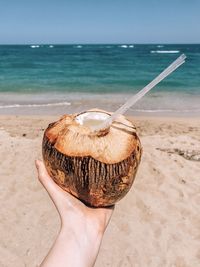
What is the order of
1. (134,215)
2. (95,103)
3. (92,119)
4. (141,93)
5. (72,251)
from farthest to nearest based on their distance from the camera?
(95,103) < (134,215) < (92,119) < (72,251) < (141,93)

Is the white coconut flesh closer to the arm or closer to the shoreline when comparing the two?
the arm

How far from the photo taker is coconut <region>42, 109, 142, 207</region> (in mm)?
1491

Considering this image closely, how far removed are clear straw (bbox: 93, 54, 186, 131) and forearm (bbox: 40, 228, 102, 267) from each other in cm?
45

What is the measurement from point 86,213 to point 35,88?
1367cm

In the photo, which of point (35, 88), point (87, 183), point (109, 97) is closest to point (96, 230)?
point (87, 183)

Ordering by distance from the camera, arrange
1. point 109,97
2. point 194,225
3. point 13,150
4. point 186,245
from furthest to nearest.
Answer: point 109,97 < point 13,150 < point 194,225 < point 186,245

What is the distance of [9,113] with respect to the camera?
1018 centimetres

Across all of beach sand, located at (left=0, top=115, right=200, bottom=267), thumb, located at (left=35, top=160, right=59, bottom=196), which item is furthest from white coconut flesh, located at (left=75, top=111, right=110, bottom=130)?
beach sand, located at (left=0, top=115, right=200, bottom=267)

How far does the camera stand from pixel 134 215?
13.7 feet

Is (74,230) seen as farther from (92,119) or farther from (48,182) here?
(92,119)

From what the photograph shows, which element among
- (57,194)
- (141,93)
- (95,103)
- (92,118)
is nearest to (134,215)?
(57,194)

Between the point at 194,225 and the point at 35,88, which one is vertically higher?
the point at 194,225

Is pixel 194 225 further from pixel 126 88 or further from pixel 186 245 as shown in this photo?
pixel 126 88

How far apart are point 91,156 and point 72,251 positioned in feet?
1.24
